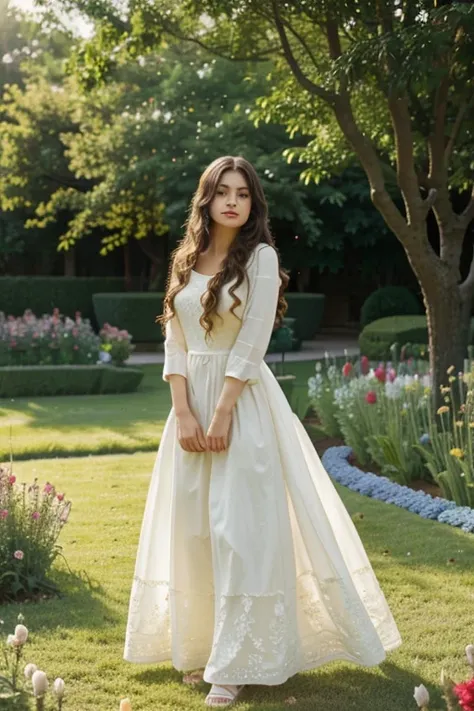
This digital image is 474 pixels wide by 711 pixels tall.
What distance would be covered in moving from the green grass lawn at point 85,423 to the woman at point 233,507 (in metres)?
6.00

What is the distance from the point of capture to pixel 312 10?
8828mm

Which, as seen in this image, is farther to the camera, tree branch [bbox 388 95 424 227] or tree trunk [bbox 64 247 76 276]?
tree trunk [bbox 64 247 76 276]

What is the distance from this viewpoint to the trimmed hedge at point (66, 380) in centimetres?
1479

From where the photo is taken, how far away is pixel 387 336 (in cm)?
1897

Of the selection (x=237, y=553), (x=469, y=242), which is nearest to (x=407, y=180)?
(x=237, y=553)

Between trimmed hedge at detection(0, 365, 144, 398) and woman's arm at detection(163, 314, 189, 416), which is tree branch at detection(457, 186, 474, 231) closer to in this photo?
woman's arm at detection(163, 314, 189, 416)

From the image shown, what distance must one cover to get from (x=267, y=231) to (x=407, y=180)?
5.17 meters

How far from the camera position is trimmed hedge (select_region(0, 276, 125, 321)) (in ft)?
85.4

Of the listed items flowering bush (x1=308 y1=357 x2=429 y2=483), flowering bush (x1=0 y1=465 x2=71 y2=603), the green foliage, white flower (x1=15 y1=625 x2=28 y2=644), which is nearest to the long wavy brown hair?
white flower (x1=15 y1=625 x2=28 y2=644)

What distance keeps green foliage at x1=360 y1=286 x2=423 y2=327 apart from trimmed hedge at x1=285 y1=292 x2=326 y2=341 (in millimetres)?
1159

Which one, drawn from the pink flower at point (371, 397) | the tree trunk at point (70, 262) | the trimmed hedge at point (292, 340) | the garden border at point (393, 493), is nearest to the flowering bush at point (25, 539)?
the garden border at point (393, 493)

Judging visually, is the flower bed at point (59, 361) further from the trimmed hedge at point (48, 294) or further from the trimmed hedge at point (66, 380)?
the trimmed hedge at point (48, 294)

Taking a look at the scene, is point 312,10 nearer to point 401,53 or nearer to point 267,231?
point 401,53

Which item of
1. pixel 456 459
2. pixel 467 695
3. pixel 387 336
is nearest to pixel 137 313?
pixel 387 336
